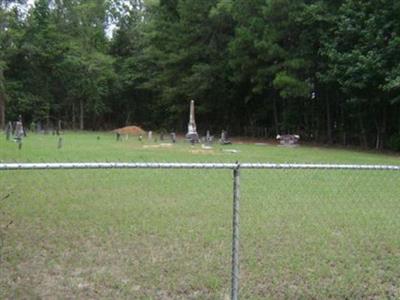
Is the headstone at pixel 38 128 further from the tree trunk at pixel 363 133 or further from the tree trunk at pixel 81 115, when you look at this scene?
the tree trunk at pixel 363 133

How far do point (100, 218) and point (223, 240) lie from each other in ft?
7.68

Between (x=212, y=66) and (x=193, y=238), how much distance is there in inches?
1510

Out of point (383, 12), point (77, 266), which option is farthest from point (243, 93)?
point (77, 266)

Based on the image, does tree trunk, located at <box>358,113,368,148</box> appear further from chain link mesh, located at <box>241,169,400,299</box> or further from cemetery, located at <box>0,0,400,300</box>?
chain link mesh, located at <box>241,169,400,299</box>

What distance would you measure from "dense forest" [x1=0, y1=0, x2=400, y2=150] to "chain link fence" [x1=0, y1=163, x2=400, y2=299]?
1694 cm

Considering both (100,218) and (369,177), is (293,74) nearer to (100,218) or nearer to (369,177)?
(369,177)

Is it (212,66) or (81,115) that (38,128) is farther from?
(212,66)

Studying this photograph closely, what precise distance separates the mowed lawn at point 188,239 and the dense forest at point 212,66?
16875 millimetres

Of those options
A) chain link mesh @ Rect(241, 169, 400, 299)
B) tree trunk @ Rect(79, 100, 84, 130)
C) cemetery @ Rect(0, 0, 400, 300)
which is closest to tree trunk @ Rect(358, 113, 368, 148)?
cemetery @ Rect(0, 0, 400, 300)

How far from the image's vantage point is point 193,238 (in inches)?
299

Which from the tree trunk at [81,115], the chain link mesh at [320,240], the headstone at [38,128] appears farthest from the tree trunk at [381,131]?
the tree trunk at [81,115]

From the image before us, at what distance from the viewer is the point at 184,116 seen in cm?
5478

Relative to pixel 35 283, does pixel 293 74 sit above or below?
above

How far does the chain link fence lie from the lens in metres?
5.47
